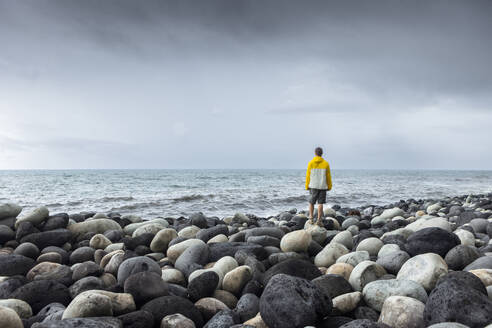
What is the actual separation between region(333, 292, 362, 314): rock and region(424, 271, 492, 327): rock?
1.95 ft

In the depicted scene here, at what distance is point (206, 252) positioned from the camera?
4527 millimetres

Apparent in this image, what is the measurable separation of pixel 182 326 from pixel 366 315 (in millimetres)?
1508

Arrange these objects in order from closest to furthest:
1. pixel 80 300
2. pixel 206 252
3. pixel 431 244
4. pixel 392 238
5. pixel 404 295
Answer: pixel 80 300 < pixel 404 295 < pixel 431 244 < pixel 206 252 < pixel 392 238

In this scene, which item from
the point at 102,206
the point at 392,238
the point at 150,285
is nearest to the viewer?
the point at 150,285

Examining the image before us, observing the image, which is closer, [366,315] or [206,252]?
[366,315]

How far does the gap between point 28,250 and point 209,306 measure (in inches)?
133

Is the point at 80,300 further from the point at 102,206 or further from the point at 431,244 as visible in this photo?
the point at 102,206

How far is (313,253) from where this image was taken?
498 cm

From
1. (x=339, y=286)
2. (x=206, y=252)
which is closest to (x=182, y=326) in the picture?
(x=339, y=286)

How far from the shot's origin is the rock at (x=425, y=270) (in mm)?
3078

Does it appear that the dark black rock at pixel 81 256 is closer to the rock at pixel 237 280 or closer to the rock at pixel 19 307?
the rock at pixel 19 307

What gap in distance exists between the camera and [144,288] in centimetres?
318

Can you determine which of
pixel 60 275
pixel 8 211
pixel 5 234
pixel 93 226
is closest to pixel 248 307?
pixel 60 275

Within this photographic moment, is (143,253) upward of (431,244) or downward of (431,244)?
downward
